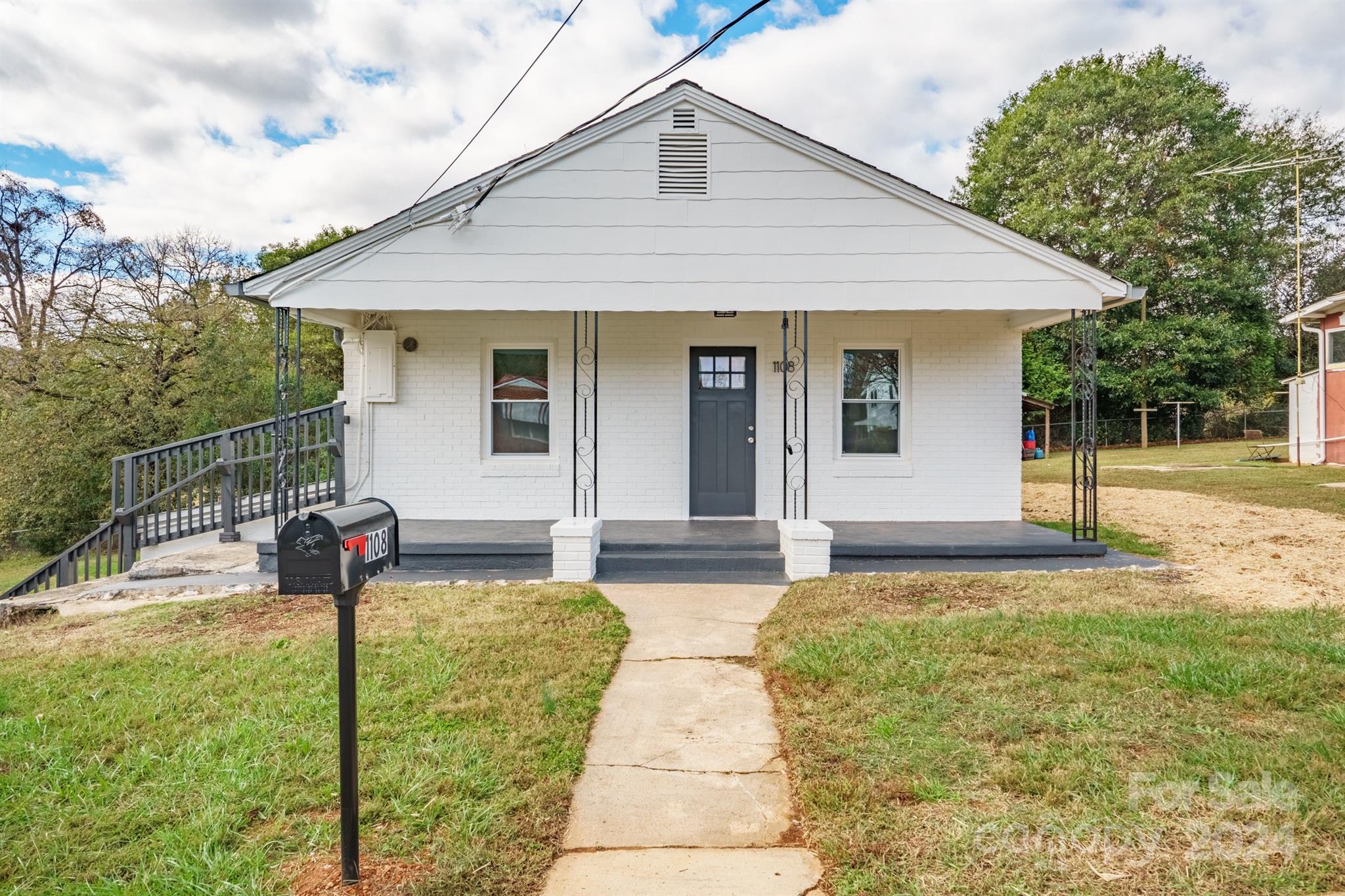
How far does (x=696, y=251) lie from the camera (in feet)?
24.5

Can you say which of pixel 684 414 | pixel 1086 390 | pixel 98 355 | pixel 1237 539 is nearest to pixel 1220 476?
pixel 1237 539

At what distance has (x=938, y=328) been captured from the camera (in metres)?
8.88

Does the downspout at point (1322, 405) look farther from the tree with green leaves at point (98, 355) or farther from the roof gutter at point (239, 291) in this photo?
the tree with green leaves at point (98, 355)

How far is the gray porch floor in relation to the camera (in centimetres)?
717

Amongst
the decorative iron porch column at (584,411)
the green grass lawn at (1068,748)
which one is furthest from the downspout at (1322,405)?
the decorative iron porch column at (584,411)

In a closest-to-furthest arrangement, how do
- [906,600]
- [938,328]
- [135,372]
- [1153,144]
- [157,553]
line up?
1. [906,600]
2. [157,553]
3. [938,328]
4. [135,372]
5. [1153,144]

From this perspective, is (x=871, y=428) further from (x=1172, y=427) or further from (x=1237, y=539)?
(x=1172, y=427)

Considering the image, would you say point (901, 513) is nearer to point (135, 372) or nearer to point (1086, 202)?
point (135, 372)

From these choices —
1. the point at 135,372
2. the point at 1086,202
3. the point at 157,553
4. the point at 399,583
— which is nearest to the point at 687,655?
the point at 399,583

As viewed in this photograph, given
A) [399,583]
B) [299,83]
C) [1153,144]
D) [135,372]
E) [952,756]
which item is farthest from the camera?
[1153,144]

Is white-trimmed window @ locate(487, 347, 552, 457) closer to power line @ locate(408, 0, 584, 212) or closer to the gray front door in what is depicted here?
the gray front door

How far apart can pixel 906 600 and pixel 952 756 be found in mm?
2885

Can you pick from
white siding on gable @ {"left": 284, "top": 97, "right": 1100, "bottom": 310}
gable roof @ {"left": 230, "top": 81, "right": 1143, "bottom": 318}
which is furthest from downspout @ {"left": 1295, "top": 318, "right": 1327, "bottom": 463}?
white siding on gable @ {"left": 284, "top": 97, "right": 1100, "bottom": 310}

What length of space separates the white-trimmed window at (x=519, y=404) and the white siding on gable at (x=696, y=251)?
1.82 m
